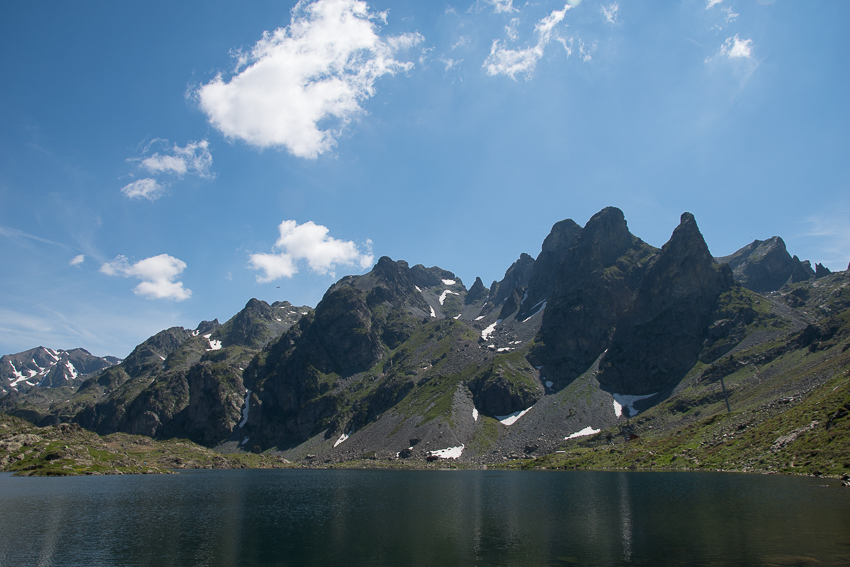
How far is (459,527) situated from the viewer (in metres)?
54.5

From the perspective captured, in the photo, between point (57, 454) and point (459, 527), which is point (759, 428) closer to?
point (459, 527)

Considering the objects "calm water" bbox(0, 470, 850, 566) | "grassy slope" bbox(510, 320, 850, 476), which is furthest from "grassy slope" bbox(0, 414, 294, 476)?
"grassy slope" bbox(510, 320, 850, 476)

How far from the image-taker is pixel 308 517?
65.4 m

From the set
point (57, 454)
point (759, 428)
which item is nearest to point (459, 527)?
point (759, 428)

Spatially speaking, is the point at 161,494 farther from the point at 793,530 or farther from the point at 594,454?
the point at 594,454

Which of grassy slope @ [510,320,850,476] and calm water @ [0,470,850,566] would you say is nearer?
calm water @ [0,470,850,566]

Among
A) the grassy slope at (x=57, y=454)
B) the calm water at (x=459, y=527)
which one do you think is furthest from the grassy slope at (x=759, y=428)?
the grassy slope at (x=57, y=454)

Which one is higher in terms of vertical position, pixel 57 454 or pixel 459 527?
pixel 459 527

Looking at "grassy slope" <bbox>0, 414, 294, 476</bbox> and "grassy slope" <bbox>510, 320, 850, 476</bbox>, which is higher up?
A: "grassy slope" <bbox>510, 320, 850, 476</bbox>

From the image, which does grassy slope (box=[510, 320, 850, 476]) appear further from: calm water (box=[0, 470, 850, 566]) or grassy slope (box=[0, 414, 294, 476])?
grassy slope (box=[0, 414, 294, 476])

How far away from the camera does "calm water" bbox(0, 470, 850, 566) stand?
39.7 meters

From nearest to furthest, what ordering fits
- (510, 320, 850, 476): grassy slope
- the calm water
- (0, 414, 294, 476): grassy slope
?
the calm water → (510, 320, 850, 476): grassy slope → (0, 414, 294, 476): grassy slope

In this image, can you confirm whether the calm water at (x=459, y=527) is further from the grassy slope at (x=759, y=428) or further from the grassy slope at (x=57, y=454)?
the grassy slope at (x=57, y=454)

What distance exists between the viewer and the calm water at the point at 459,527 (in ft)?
130
